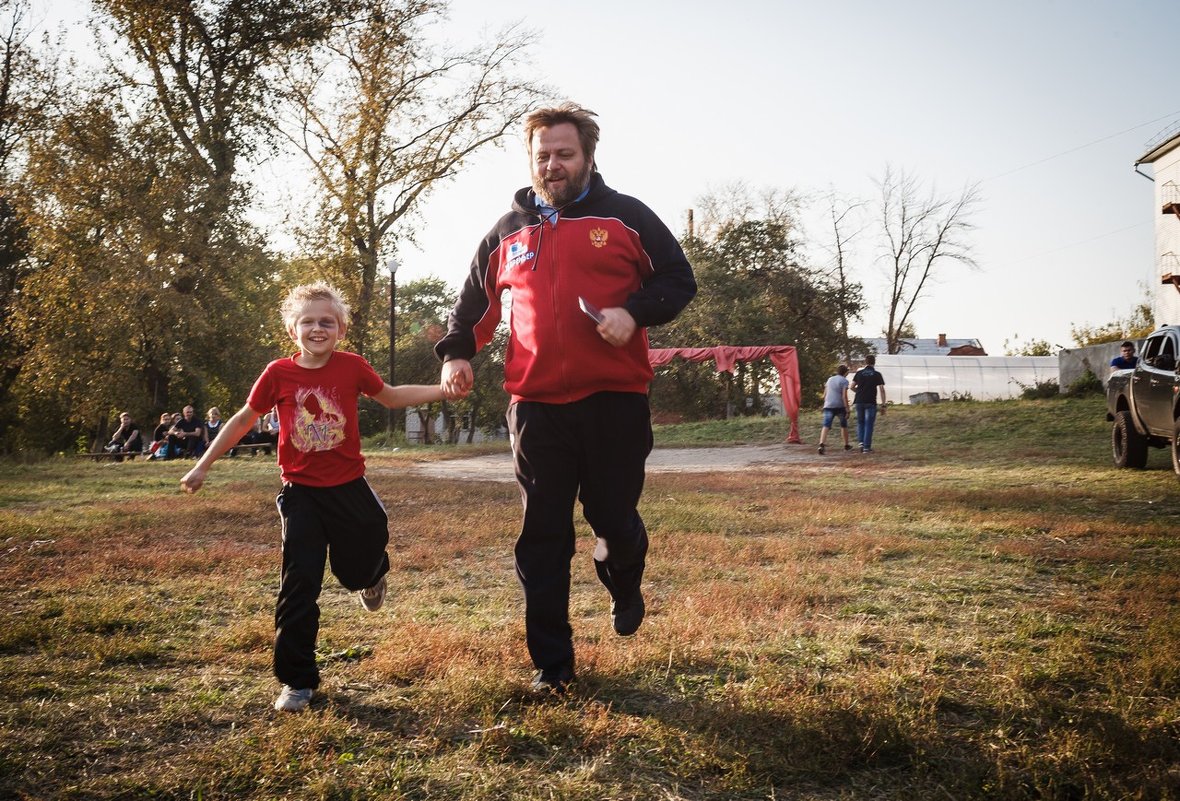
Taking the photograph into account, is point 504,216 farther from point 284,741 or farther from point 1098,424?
point 1098,424

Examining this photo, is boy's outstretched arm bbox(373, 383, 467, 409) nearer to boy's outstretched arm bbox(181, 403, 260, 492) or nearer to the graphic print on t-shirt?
the graphic print on t-shirt

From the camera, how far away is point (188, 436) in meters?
21.4

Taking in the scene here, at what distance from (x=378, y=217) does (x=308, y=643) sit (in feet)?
92.3

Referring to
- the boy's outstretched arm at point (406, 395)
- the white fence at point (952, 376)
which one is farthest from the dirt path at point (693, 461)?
the white fence at point (952, 376)

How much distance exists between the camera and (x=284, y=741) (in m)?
2.95

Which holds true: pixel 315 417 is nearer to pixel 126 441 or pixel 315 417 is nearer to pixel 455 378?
pixel 455 378

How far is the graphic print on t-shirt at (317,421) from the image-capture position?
3.86 m

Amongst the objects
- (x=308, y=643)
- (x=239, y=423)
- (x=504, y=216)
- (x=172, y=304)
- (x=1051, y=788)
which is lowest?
(x=1051, y=788)

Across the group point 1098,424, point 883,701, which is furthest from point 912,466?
point 883,701

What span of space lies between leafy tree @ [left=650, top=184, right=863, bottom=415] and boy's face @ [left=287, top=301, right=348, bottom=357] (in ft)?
117

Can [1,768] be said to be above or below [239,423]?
below

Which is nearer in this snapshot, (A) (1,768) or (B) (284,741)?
(A) (1,768)

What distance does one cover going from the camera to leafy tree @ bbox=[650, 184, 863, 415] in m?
40.1

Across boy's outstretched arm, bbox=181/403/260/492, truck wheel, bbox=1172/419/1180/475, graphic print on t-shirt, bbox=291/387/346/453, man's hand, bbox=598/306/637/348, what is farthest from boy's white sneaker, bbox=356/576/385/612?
truck wheel, bbox=1172/419/1180/475
